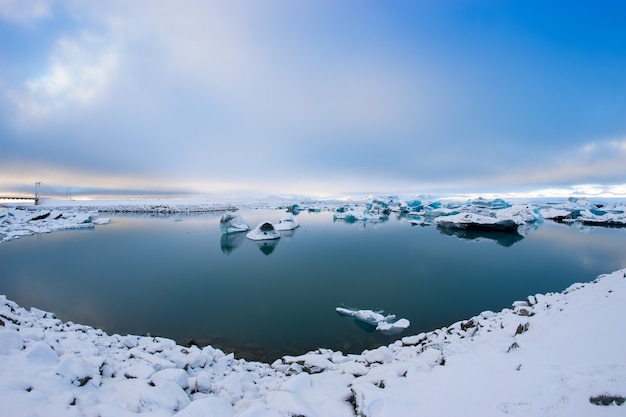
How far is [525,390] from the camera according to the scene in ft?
8.48

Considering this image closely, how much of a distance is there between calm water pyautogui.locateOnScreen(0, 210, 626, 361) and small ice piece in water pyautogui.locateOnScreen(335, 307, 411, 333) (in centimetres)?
21

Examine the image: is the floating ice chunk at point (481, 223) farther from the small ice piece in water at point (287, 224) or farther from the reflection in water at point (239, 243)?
the reflection in water at point (239, 243)

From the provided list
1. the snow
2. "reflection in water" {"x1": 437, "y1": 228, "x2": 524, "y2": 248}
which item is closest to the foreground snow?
the snow

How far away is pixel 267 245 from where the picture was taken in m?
18.3

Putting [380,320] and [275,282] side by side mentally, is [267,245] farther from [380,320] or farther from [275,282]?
[380,320]

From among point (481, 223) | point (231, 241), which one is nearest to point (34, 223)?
point (231, 241)

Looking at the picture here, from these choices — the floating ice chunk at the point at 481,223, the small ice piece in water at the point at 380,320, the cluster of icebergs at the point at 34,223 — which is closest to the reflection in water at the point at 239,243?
the small ice piece in water at the point at 380,320

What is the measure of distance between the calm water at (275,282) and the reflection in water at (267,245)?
0.13 meters

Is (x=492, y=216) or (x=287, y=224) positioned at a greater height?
(x=492, y=216)

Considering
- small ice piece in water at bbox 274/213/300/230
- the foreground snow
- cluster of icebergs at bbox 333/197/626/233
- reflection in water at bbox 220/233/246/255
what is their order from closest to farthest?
the foreground snow, reflection in water at bbox 220/233/246/255, small ice piece in water at bbox 274/213/300/230, cluster of icebergs at bbox 333/197/626/233

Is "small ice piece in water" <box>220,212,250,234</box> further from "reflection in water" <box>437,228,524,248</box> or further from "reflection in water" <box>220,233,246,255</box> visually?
"reflection in water" <box>437,228,524,248</box>

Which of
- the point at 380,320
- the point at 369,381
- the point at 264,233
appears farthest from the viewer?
the point at 264,233

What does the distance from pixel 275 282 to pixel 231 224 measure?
12.8 meters

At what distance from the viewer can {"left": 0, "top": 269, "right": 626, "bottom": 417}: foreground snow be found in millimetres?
2451
